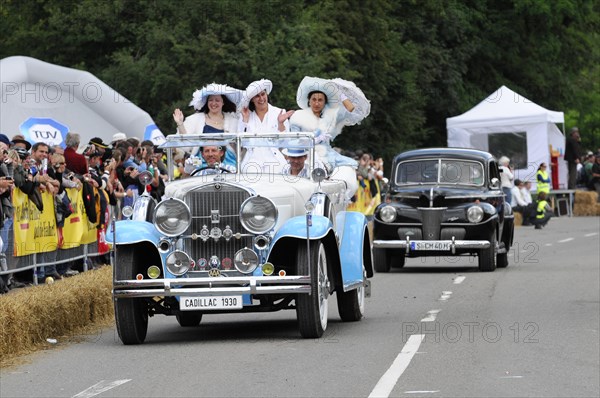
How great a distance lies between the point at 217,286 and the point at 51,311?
1942 millimetres

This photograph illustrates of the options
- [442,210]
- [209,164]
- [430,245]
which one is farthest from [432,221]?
[209,164]

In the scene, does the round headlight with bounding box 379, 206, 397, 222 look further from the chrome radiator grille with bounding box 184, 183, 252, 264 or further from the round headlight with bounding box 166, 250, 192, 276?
the round headlight with bounding box 166, 250, 192, 276

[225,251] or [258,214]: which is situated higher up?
[258,214]

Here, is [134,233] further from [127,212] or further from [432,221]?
[432,221]

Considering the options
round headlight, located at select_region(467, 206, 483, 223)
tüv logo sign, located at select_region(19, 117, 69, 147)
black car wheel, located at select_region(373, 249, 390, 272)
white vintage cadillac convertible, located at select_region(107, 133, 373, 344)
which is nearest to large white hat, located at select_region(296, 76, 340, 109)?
white vintage cadillac convertible, located at select_region(107, 133, 373, 344)

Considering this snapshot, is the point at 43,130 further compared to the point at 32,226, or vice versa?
the point at 43,130

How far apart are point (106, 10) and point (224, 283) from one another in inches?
1163

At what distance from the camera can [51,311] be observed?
46.2 feet

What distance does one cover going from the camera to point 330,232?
A: 14.0 metres

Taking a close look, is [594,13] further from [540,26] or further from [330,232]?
[330,232]

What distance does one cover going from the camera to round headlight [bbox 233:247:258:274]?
1332 cm

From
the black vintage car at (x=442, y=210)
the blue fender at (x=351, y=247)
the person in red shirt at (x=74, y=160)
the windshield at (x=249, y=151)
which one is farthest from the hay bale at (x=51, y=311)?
the black vintage car at (x=442, y=210)

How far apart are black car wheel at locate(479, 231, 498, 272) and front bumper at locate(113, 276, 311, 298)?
33.6ft

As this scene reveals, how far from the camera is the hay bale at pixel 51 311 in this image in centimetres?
1287
